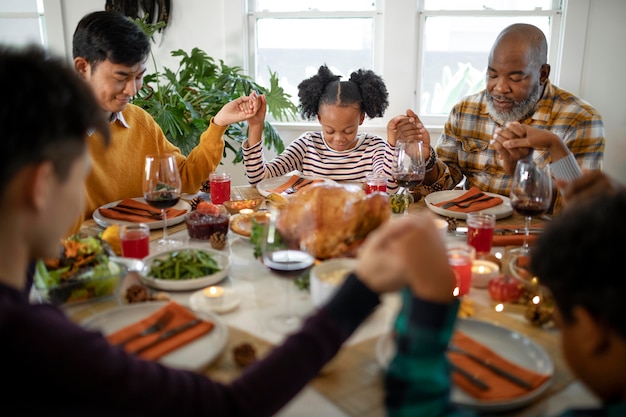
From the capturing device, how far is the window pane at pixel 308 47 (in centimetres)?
425

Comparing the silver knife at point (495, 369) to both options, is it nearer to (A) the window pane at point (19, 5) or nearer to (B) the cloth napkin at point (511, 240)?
(B) the cloth napkin at point (511, 240)

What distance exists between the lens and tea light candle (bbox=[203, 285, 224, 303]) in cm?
126

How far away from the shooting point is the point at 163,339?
1.05 metres

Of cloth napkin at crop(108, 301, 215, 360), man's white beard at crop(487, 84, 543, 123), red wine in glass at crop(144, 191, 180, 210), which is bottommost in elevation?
cloth napkin at crop(108, 301, 215, 360)

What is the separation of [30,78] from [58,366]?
38 cm

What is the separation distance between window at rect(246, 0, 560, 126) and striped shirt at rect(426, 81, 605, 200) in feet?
4.78

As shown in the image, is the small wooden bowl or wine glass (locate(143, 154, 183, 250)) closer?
wine glass (locate(143, 154, 183, 250))

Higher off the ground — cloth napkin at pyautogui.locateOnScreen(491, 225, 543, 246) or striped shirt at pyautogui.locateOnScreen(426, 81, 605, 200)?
striped shirt at pyautogui.locateOnScreen(426, 81, 605, 200)

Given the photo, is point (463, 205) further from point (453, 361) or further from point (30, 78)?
point (30, 78)

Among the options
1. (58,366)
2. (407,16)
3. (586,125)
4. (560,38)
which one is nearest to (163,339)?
(58,366)

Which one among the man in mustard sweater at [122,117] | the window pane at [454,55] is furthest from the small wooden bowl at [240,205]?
the window pane at [454,55]

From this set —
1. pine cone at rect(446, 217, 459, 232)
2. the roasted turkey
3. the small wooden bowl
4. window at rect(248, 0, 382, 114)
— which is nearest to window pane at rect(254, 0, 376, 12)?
window at rect(248, 0, 382, 114)

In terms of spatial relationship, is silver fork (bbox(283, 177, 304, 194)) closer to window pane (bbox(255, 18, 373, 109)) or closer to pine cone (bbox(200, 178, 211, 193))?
pine cone (bbox(200, 178, 211, 193))

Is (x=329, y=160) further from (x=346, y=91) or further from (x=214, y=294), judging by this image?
(x=214, y=294)
